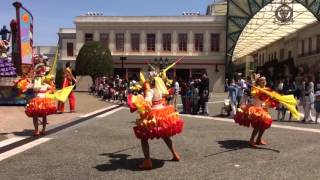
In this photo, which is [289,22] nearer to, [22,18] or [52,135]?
[22,18]

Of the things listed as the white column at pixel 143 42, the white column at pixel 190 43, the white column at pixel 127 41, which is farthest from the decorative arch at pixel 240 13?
the white column at pixel 127 41

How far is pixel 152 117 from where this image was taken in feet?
26.6

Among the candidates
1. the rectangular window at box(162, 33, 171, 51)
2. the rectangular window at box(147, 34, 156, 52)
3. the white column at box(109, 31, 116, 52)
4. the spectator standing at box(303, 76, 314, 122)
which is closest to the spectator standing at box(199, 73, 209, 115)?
the spectator standing at box(303, 76, 314, 122)

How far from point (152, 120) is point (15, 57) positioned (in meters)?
19.4

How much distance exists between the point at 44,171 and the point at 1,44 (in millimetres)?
17837

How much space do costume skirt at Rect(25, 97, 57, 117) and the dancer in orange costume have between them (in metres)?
4.29

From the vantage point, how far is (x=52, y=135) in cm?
1238

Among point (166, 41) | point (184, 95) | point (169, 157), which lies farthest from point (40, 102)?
point (166, 41)

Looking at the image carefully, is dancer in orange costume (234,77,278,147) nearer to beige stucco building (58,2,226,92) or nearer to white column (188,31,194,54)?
beige stucco building (58,2,226,92)

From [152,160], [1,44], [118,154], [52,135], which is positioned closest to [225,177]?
[152,160]

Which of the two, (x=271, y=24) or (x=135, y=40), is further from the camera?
(x=271, y=24)

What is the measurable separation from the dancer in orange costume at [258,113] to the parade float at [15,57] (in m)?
14.1

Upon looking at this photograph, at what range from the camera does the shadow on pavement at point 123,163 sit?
27.2 feet

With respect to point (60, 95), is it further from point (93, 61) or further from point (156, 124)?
point (93, 61)
